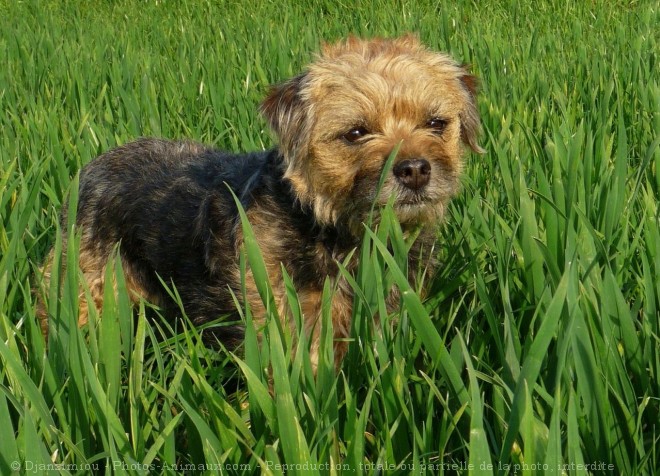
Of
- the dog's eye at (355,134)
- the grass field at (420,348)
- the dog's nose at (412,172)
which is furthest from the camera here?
the dog's eye at (355,134)

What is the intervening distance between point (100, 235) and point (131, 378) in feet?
4.70

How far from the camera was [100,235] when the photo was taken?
9.97 feet

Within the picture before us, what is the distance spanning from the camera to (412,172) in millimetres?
2281

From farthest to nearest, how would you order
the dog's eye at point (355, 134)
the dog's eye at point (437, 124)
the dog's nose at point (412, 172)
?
the dog's eye at point (437, 124) < the dog's eye at point (355, 134) < the dog's nose at point (412, 172)

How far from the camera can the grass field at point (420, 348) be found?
1443 millimetres

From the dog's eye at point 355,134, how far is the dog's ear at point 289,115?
0.36 feet

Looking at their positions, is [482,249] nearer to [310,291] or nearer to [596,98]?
[310,291]

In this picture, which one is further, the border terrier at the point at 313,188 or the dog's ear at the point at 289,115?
the dog's ear at the point at 289,115

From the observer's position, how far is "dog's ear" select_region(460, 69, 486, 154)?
9.03 ft

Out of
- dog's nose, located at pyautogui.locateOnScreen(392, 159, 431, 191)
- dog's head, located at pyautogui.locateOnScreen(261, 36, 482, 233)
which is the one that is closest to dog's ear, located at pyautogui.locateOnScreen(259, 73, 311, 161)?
dog's head, located at pyautogui.locateOnScreen(261, 36, 482, 233)

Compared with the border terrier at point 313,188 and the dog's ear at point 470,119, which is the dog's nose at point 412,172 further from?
the dog's ear at point 470,119

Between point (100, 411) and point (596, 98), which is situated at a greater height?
point (100, 411)

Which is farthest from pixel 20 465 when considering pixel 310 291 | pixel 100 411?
pixel 310 291

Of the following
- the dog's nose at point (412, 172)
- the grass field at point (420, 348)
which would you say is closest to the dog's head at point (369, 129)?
the dog's nose at point (412, 172)
